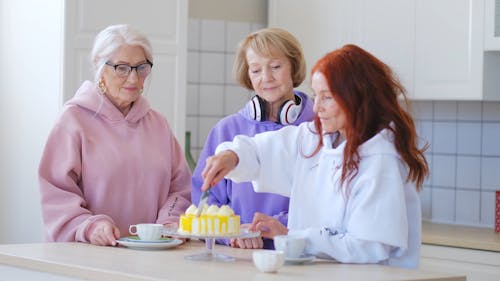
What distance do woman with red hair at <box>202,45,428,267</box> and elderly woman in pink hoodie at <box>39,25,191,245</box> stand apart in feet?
1.77

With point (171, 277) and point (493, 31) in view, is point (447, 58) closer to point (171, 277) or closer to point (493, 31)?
point (493, 31)

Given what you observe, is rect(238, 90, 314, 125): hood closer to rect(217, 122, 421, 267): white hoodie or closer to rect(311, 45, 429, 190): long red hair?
rect(217, 122, 421, 267): white hoodie

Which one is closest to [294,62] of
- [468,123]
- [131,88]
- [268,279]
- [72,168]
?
[131,88]

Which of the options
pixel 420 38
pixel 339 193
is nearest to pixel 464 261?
pixel 420 38

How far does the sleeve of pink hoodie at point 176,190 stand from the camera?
10.7 feet

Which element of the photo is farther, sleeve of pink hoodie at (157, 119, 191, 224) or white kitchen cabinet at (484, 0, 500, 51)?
white kitchen cabinet at (484, 0, 500, 51)

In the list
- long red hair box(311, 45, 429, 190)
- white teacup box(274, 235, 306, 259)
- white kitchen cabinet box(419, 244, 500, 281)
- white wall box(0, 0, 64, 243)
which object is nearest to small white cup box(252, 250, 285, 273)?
white teacup box(274, 235, 306, 259)

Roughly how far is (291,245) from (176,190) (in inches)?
34.2

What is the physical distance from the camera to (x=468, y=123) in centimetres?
456

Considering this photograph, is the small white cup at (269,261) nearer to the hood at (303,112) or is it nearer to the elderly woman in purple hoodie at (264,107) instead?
the elderly woman in purple hoodie at (264,107)

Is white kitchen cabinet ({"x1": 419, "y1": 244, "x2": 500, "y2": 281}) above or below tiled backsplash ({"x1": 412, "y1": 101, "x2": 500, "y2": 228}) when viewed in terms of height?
below

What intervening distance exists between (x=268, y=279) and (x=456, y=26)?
2.19m

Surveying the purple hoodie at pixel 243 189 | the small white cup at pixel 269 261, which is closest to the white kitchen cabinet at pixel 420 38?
Result: the purple hoodie at pixel 243 189

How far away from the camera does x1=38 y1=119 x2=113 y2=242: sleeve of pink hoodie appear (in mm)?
3045
